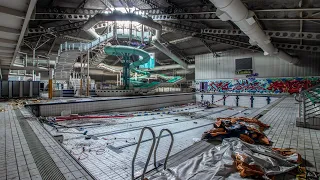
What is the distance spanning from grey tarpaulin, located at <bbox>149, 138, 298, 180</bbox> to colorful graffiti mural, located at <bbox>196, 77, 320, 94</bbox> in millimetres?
15279

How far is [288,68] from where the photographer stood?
1503 cm

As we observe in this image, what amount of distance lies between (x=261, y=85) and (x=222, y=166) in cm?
1701

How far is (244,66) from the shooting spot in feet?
57.0

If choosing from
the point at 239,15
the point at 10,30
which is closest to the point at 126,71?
the point at 10,30

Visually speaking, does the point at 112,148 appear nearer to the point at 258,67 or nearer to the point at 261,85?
the point at 261,85

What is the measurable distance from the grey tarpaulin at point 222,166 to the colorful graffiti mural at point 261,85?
15279 mm

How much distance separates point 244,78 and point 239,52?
2.89 metres

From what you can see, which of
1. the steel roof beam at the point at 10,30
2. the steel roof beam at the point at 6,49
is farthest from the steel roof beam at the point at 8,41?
the steel roof beam at the point at 10,30

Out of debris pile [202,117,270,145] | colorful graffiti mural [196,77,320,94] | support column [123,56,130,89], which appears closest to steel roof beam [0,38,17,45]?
support column [123,56,130,89]

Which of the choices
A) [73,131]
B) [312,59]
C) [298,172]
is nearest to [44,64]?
[73,131]

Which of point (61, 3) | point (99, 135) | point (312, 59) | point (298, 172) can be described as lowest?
point (99, 135)

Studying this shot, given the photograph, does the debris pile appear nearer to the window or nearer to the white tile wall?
the white tile wall

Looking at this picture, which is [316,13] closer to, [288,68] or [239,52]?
[288,68]

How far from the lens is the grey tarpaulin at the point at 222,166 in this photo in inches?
81.0
